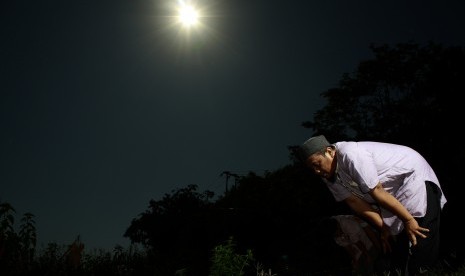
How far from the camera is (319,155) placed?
11.7 feet

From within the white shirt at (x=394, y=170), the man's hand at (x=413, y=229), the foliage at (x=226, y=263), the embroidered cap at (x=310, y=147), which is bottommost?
the man's hand at (x=413, y=229)

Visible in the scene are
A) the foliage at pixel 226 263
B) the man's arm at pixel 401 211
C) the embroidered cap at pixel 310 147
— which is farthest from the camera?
the foliage at pixel 226 263

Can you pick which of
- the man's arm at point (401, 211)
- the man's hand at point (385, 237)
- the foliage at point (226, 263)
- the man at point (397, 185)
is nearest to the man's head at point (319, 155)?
the man at point (397, 185)

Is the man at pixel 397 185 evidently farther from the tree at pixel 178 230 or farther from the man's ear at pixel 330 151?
the tree at pixel 178 230

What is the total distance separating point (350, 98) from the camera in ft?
70.2

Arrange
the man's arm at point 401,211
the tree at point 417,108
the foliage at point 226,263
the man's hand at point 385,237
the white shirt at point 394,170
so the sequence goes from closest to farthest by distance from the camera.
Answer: the man's arm at point 401,211, the white shirt at point 394,170, the man's hand at point 385,237, the foliage at point 226,263, the tree at point 417,108

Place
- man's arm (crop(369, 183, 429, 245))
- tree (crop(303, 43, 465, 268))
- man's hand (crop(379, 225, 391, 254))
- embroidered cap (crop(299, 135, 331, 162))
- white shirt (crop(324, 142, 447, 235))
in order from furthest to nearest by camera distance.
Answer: tree (crop(303, 43, 465, 268)) → man's hand (crop(379, 225, 391, 254)) → embroidered cap (crop(299, 135, 331, 162)) → white shirt (crop(324, 142, 447, 235)) → man's arm (crop(369, 183, 429, 245))

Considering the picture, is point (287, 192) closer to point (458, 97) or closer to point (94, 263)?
point (458, 97)

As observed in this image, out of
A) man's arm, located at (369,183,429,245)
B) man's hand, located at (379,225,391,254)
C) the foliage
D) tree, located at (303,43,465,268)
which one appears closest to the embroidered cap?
man's arm, located at (369,183,429,245)

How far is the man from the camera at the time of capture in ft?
10.8

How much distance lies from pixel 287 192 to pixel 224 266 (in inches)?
409

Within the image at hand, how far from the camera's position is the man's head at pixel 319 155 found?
11.6 feet

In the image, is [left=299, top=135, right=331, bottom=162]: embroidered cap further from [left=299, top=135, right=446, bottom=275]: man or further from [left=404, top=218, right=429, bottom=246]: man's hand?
[left=404, top=218, right=429, bottom=246]: man's hand

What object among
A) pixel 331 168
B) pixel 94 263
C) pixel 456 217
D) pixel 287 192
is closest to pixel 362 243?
pixel 331 168
